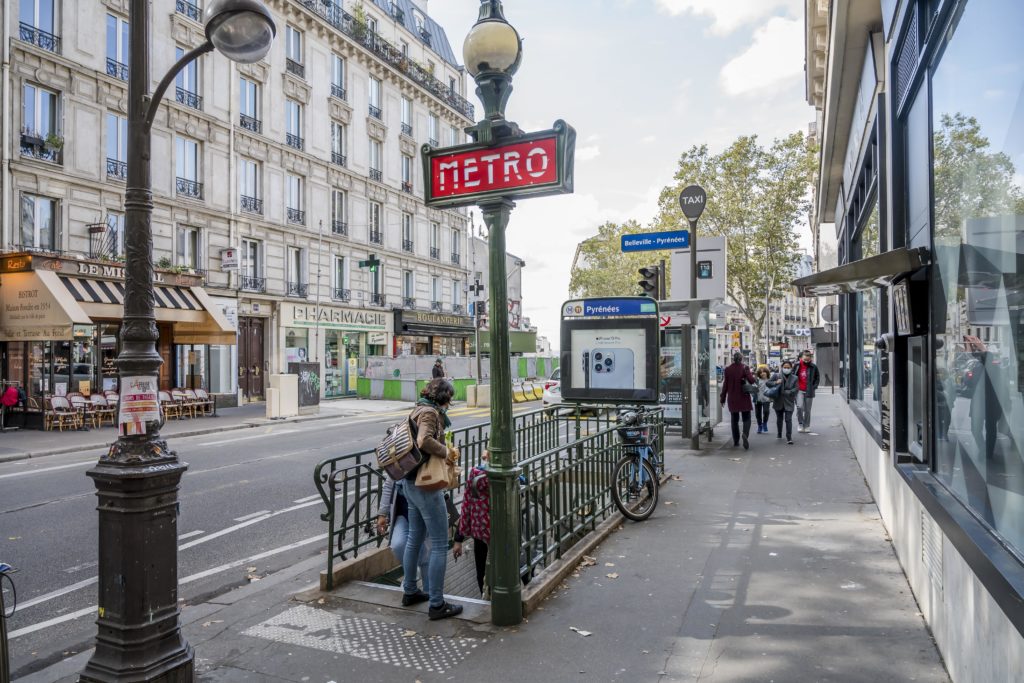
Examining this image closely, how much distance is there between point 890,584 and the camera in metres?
5.61

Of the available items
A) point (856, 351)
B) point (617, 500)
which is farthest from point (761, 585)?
point (856, 351)

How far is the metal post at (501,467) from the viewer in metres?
4.88

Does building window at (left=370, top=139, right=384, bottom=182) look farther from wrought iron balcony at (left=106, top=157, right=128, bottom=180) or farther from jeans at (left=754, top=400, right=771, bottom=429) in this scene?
jeans at (left=754, top=400, right=771, bottom=429)

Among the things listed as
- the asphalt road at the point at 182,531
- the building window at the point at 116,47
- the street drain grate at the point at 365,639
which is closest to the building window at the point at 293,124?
the building window at the point at 116,47

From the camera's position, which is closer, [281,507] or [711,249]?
[281,507]

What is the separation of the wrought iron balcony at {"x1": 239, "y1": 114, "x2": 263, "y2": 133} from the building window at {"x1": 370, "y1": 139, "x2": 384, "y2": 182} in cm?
773

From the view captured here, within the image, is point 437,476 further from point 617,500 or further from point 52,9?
point 52,9

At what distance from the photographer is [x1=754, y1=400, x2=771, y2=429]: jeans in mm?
15812

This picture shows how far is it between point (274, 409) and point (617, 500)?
1731 centimetres

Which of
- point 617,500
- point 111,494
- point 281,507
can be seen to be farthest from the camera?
point 281,507

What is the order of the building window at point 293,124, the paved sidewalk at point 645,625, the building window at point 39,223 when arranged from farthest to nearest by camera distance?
the building window at point 293,124
the building window at point 39,223
the paved sidewalk at point 645,625

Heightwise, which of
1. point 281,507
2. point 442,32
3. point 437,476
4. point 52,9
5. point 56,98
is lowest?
point 281,507

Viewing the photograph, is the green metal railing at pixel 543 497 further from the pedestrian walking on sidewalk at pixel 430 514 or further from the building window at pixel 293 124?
the building window at pixel 293 124

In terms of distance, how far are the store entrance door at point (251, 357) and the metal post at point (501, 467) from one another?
84.4ft
